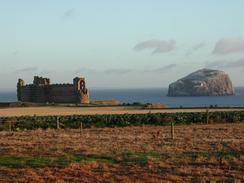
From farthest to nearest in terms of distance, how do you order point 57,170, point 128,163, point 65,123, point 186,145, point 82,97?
point 82,97 → point 65,123 → point 186,145 → point 128,163 → point 57,170

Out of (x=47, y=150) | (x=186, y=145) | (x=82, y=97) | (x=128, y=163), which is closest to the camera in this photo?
(x=128, y=163)

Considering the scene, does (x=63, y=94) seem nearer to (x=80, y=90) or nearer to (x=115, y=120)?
(x=80, y=90)

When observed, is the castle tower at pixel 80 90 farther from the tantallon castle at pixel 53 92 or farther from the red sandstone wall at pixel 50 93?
the red sandstone wall at pixel 50 93

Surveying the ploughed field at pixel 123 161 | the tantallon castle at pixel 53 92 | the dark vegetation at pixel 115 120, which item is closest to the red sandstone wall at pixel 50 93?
the tantallon castle at pixel 53 92

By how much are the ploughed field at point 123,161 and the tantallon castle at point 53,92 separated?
67.6m

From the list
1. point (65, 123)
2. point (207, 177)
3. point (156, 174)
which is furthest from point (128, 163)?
point (65, 123)

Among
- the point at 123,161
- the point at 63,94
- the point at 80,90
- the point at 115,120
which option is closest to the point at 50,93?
the point at 63,94

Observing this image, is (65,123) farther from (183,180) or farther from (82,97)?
(82,97)

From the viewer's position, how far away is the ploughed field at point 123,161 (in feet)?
68.1

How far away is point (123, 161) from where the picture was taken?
79.0 feet

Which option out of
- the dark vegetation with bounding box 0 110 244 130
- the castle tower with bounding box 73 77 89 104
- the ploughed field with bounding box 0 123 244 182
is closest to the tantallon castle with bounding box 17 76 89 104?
the castle tower with bounding box 73 77 89 104

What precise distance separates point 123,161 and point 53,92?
79.1 m

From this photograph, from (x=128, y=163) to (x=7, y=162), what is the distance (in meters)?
5.29

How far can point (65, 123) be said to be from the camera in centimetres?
5250
